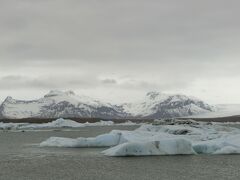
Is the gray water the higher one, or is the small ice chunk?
the small ice chunk

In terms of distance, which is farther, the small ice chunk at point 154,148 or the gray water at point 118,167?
the small ice chunk at point 154,148

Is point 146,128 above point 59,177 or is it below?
above

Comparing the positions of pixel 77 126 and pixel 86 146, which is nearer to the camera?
pixel 86 146

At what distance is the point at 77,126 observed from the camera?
5221 inches

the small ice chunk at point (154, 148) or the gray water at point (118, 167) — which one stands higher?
the small ice chunk at point (154, 148)

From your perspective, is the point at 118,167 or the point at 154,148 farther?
the point at 154,148

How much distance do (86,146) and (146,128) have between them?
46.1 feet

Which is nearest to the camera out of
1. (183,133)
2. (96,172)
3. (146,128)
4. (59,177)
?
(59,177)

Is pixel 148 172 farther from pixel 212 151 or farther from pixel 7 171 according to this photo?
pixel 212 151

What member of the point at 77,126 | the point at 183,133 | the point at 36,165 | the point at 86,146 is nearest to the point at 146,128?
the point at 183,133

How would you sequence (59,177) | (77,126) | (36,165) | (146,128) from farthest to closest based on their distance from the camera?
(77,126)
(146,128)
(36,165)
(59,177)

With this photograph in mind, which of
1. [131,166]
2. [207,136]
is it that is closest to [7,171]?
[131,166]

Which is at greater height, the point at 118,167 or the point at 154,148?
the point at 154,148

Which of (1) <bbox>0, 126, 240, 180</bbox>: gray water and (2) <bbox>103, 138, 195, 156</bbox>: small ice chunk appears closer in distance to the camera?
(1) <bbox>0, 126, 240, 180</bbox>: gray water
